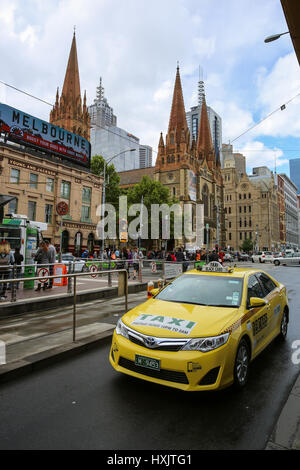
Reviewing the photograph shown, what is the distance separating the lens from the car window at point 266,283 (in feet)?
17.6

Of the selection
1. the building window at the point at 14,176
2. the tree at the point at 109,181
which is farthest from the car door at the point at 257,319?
the tree at the point at 109,181

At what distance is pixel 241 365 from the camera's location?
12.5 ft

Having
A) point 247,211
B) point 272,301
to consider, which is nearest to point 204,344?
point 272,301

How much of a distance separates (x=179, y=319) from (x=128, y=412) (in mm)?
1209

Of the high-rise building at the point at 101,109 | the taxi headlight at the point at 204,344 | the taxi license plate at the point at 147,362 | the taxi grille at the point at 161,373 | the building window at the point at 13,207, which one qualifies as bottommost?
the taxi grille at the point at 161,373

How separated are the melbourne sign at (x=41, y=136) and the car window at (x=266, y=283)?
35.0 meters

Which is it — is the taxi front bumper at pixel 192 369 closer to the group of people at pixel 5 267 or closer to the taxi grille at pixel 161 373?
the taxi grille at pixel 161 373

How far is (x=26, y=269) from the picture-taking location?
375 inches

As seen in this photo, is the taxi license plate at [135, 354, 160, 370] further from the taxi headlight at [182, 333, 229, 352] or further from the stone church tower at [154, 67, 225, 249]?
the stone church tower at [154, 67, 225, 249]

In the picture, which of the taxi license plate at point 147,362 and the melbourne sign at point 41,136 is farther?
the melbourne sign at point 41,136

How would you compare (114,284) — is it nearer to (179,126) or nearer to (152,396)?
(152,396)

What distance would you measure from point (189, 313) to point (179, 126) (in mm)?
76775

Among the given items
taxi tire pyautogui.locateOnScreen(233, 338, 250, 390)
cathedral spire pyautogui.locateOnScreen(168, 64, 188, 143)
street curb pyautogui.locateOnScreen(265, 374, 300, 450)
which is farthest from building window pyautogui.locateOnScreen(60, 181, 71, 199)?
cathedral spire pyautogui.locateOnScreen(168, 64, 188, 143)

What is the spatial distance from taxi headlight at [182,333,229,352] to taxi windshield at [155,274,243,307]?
2.87ft
